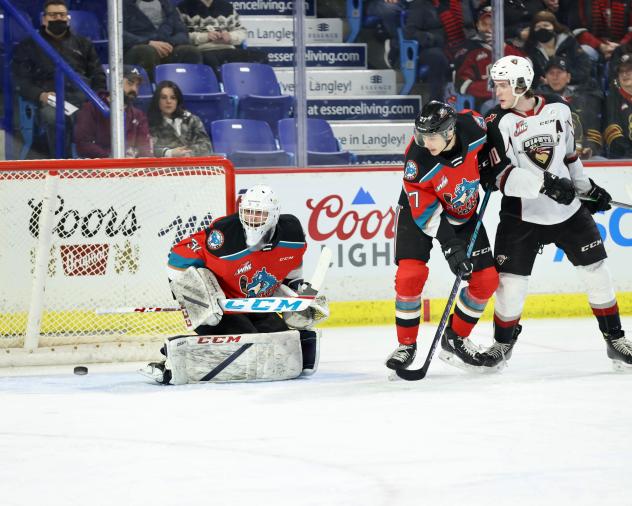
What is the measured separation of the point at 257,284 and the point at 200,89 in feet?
7.21

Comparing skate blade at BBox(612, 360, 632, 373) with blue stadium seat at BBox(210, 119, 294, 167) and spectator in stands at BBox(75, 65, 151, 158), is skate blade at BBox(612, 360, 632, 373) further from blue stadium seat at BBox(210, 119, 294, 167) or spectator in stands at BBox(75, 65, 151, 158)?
spectator in stands at BBox(75, 65, 151, 158)

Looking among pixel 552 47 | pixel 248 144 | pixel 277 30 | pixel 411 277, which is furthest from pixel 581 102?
pixel 411 277

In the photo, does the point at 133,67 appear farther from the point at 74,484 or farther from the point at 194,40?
the point at 74,484

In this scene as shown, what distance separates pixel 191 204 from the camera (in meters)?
5.04

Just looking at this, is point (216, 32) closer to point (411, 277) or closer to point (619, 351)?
point (411, 277)

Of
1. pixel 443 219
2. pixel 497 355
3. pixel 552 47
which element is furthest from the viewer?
pixel 552 47

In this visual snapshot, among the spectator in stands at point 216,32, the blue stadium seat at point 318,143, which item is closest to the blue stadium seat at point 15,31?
the spectator in stands at point 216,32

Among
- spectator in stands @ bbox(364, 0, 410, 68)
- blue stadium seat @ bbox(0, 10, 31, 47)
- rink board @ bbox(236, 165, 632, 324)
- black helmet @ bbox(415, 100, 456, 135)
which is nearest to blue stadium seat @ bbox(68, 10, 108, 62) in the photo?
blue stadium seat @ bbox(0, 10, 31, 47)

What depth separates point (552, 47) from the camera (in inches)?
268

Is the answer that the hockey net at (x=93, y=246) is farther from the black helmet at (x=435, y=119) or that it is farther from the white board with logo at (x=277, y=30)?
the white board with logo at (x=277, y=30)

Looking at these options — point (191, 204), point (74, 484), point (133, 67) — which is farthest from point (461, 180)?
point (133, 67)

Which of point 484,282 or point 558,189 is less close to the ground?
point 558,189

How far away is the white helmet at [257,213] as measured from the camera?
4.20 meters

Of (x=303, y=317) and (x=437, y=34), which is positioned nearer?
(x=303, y=317)
